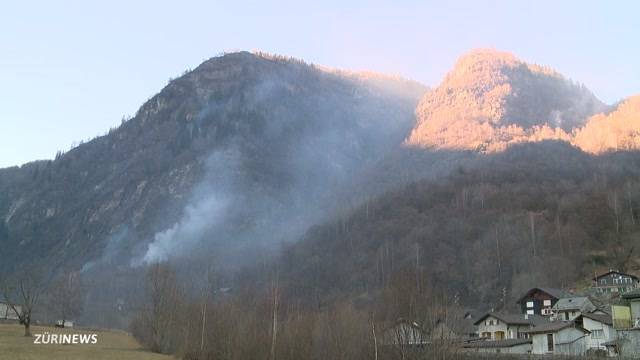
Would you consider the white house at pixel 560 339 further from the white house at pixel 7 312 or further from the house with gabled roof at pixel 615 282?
the white house at pixel 7 312

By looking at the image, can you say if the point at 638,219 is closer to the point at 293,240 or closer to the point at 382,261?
the point at 382,261

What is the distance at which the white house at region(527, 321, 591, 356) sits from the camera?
72938 millimetres

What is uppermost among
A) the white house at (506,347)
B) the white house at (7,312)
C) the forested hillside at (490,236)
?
the forested hillside at (490,236)

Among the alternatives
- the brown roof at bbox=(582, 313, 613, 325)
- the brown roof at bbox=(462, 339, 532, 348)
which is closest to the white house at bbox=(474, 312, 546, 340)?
the brown roof at bbox=(462, 339, 532, 348)

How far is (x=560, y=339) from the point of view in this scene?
73250 millimetres

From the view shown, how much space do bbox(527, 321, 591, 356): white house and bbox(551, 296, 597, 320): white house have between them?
55.8ft

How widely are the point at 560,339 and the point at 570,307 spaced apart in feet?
78.9

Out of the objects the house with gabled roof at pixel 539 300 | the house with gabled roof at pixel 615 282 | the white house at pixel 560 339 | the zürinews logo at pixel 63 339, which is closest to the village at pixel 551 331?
the white house at pixel 560 339

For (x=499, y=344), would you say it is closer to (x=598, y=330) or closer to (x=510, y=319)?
(x=598, y=330)

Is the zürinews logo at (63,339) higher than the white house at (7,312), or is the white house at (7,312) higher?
the white house at (7,312)

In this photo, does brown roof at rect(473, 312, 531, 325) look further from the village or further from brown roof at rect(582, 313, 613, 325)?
brown roof at rect(582, 313, 613, 325)

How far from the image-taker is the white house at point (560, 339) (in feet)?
239

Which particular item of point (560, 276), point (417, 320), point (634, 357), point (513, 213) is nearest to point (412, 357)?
point (417, 320)

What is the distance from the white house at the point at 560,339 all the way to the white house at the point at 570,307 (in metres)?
17.0
